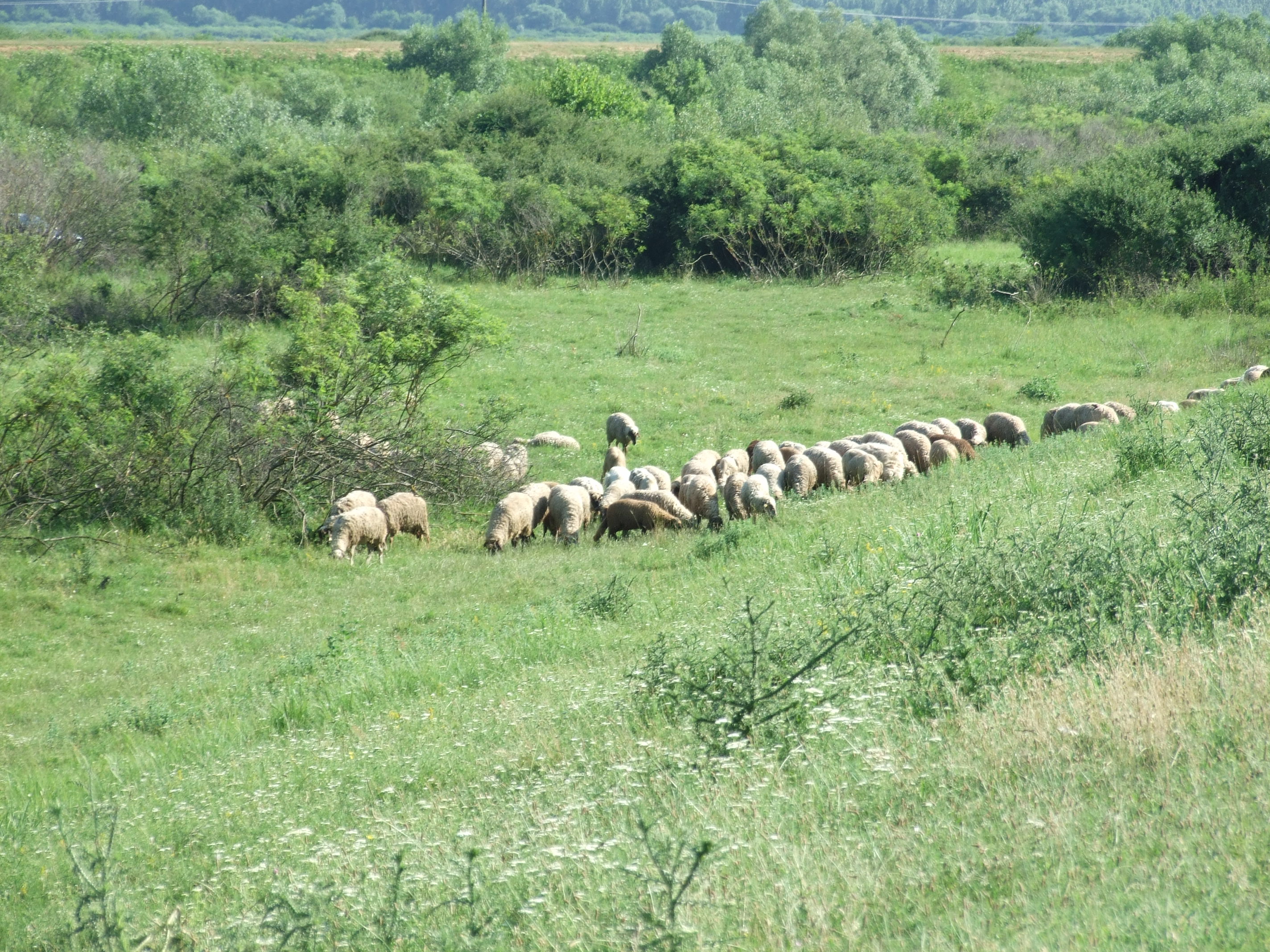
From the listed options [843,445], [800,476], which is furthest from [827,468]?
[843,445]

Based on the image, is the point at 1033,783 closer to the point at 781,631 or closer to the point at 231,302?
the point at 781,631

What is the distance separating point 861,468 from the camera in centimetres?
1633

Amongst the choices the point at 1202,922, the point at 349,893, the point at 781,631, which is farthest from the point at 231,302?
the point at 1202,922

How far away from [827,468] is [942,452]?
7.24ft

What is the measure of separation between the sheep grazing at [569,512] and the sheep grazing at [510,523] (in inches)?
13.1

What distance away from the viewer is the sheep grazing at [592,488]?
1667 cm

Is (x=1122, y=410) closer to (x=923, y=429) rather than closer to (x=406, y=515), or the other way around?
(x=923, y=429)

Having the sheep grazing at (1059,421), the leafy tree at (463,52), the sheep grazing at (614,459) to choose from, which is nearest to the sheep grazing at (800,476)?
the sheep grazing at (614,459)

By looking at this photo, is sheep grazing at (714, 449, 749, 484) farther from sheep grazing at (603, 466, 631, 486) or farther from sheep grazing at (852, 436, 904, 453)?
sheep grazing at (852, 436, 904, 453)

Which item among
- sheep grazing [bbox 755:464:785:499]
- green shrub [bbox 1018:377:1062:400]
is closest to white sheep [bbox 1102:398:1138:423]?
green shrub [bbox 1018:377:1062:400]

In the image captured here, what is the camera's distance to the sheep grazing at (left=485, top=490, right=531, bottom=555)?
15359mm

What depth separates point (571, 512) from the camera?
15.8 meters

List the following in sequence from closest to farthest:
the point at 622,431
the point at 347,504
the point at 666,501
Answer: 1. the point at 666,501
2. the point at 347,504
3. the point at 622,431

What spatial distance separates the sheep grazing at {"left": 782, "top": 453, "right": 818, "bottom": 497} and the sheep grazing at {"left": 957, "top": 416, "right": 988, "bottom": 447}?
12.2 ft
